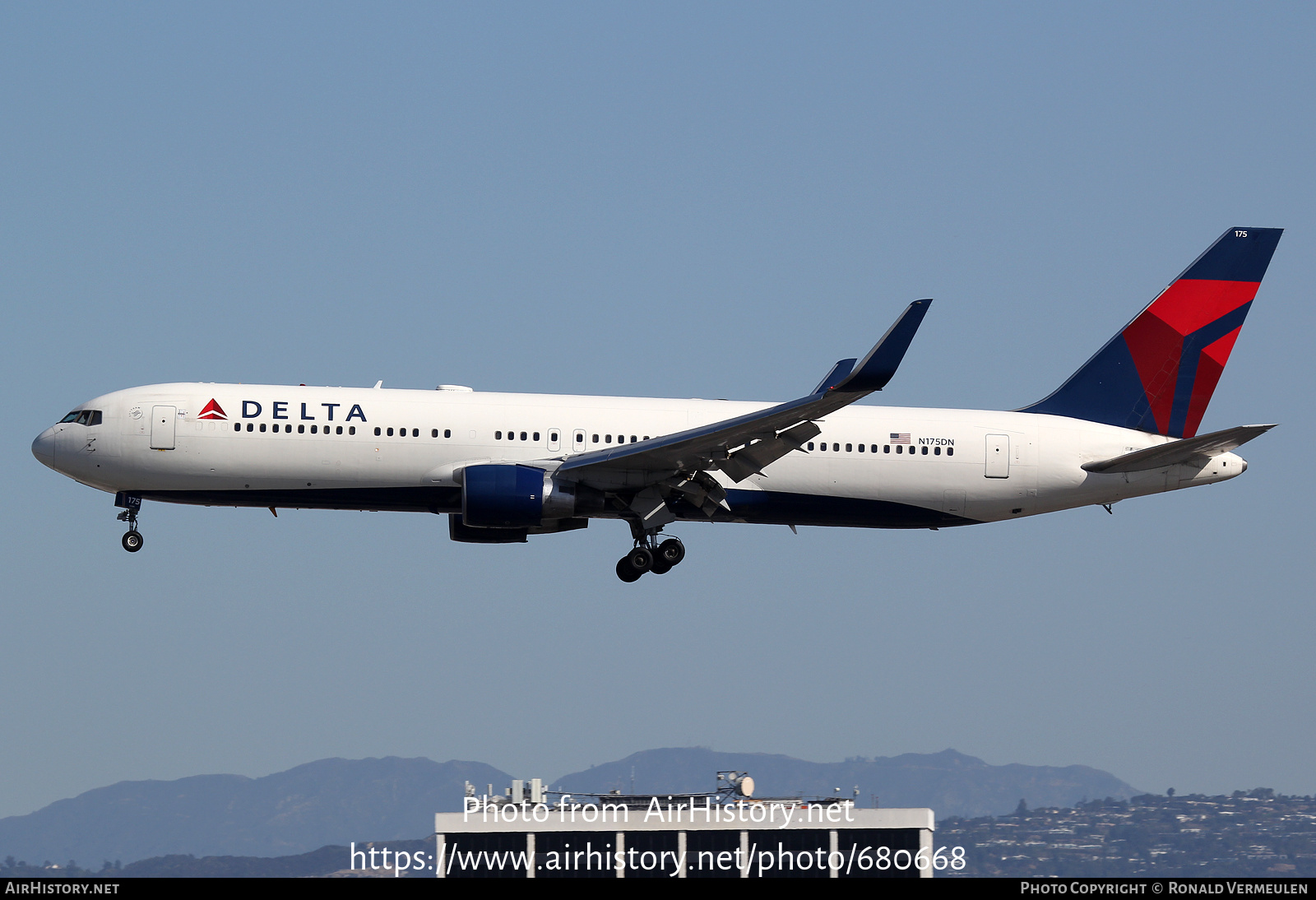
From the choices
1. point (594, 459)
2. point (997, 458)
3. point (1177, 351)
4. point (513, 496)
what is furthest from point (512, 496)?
point (1177, 351)

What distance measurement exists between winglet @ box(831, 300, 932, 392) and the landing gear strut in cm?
1833

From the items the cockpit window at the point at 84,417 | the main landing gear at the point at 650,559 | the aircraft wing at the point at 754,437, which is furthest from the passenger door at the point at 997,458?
the cockpit window at the point at 84,417

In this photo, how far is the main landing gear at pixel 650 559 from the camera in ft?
124

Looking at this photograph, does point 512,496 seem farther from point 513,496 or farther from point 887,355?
point 887,355

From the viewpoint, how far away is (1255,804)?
331ft

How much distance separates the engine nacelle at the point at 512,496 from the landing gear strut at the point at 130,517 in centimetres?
878

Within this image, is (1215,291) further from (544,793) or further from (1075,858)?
(1075,858)

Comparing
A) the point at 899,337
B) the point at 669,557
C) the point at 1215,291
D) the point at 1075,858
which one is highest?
the point at 1215,291

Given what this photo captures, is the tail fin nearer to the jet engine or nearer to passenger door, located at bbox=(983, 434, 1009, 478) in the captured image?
passenger door, located at bbox=(983, 434, 1009, 478)

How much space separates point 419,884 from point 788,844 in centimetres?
2532

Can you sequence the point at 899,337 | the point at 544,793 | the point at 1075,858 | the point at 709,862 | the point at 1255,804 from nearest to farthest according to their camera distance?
the point at 899,337
the point at 709,862
the point at 544,793
the point at 1075,858
the point at 1255,804

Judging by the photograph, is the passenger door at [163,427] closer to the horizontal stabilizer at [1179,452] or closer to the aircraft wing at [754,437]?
the aircraft wing at [754,437]

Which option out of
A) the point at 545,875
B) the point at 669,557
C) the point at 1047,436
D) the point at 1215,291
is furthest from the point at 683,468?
the point at 1215,291

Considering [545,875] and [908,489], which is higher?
[908,489]
